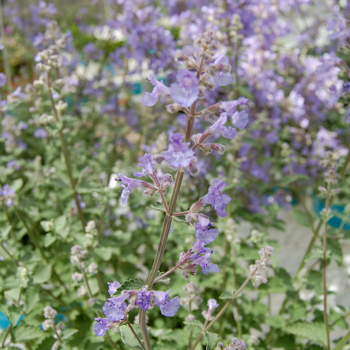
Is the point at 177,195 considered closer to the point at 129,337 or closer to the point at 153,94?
the point at 153,94

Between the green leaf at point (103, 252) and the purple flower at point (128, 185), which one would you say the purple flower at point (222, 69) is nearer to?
the purple flower at point (128, 185)

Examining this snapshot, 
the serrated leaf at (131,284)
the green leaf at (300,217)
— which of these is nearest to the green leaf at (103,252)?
the serrated leaf at (131,284)

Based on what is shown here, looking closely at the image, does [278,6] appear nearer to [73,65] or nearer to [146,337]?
[73,65]

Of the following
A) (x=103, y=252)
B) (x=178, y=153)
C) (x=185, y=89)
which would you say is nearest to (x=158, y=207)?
(x=178, y=153)

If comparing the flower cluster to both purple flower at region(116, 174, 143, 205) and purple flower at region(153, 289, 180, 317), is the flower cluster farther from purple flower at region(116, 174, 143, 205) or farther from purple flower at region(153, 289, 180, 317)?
purple flower at region(116, 174, 143, 205)

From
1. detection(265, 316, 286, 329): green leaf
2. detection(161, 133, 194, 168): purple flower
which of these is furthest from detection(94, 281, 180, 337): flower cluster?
detection(265, 316, 286, 329): green leaf
